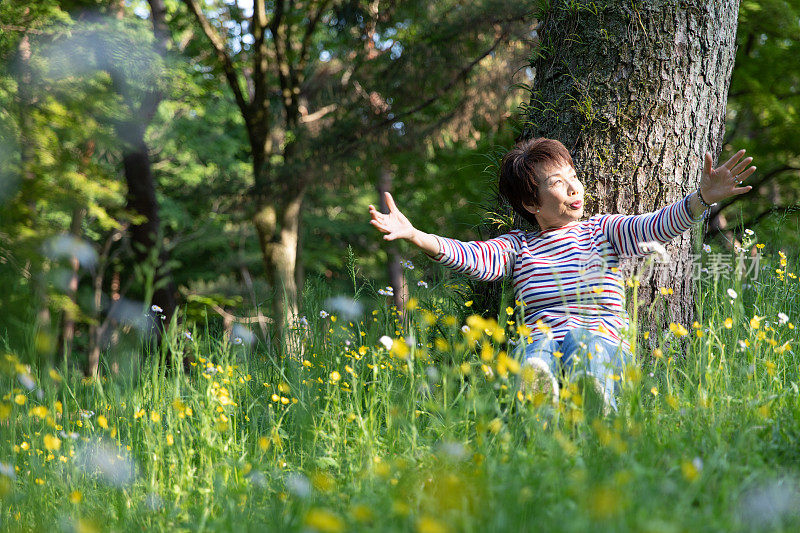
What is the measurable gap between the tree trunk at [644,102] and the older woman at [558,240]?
0.21 m

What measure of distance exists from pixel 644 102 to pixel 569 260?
883mm

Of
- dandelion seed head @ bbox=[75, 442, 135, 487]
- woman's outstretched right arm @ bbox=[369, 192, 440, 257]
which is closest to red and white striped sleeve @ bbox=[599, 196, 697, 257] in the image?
woman's outstretched right arm @ bbox=[369, 192, 440, 257]

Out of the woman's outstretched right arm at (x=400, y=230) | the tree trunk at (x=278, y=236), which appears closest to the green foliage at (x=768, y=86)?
the woman's outstretched right arm at (x=400, y=230)

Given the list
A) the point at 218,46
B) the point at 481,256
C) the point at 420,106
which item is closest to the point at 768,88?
the point at 420,106

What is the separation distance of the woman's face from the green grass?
0.76m

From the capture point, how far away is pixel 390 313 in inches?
143

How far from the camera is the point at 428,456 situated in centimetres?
185

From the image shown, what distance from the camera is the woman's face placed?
2.92 m

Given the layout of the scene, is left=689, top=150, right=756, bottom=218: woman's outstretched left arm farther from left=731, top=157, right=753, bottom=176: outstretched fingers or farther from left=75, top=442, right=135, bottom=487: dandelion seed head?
left=75, top=442, right=135, bottom=487: dandelion seed head

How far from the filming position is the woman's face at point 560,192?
2.92 meters

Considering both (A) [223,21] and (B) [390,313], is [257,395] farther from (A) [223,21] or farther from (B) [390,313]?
(A) [223,21]

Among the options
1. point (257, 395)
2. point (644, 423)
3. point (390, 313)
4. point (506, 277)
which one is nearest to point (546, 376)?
point (644, 423)

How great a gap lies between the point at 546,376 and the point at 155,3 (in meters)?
10.0

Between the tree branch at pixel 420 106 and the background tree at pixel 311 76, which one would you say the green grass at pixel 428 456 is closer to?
the background tree at pixel 311 76
